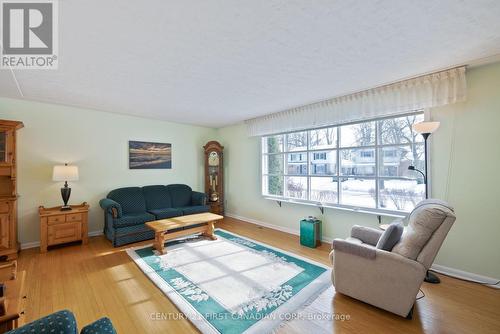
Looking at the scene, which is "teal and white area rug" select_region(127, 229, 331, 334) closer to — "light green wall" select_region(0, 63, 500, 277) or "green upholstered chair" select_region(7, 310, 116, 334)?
"green upholstered chair" select_region(7, 310, 116, 334)

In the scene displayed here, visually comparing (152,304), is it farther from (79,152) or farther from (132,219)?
(79,152)

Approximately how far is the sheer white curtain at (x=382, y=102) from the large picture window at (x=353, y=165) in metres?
0.22

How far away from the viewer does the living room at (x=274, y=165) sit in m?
1.69

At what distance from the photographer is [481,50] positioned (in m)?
2.06

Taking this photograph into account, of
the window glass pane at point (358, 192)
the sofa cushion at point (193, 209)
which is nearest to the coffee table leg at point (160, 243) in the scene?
the sofa cushion at point (193, 209)

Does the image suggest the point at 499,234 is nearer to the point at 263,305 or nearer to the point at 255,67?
the point at 263,305

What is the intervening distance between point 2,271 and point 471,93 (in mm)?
4610

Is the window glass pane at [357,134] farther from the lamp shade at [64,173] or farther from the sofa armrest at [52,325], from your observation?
the lamp shade at [64,173]

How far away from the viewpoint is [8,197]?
2.97m

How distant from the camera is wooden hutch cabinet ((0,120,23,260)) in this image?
2932 mm

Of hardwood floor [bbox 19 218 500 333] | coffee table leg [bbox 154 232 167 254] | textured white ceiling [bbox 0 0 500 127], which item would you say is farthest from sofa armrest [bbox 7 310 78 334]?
coffee table leg [bbox 154 232 167 254]

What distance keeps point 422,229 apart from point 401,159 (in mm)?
1507

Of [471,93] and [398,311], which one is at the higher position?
[471,93]

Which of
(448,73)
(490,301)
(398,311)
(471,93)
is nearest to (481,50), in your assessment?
(448,73)
